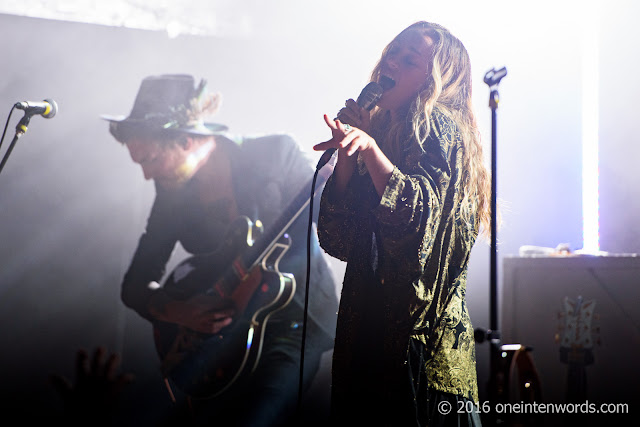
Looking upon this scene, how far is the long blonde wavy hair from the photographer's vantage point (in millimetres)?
1189

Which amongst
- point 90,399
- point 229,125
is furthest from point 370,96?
point 229,125

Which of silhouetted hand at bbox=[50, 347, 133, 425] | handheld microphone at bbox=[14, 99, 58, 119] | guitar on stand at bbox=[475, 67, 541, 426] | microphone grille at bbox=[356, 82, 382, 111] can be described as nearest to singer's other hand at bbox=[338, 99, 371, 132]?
microphone grille at bbox=[356, 82, 382, 111]

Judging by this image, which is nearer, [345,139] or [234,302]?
[345,139]

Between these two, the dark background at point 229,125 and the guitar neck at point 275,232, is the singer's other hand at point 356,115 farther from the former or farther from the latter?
the dark background at point 229,125

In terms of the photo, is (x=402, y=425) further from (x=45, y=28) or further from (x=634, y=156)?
(x=45, y=28)

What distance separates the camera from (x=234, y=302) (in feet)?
9.39

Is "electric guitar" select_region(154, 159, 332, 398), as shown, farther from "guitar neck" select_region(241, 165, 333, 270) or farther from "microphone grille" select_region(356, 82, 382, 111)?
"microphone grille" select_region(356, 82, 382, 111)

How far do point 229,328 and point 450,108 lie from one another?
1958mm

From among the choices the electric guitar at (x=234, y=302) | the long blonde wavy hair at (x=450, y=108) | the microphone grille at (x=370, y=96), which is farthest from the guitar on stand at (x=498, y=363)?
the electric guitar at (x=234, y=302)

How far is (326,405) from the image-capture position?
2912 mm

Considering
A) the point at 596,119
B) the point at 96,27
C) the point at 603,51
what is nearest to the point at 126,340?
the point at 96,27

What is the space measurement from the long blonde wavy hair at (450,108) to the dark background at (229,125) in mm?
1690

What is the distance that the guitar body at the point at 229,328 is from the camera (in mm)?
2852

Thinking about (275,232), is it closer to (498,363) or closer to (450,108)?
(498,363)
